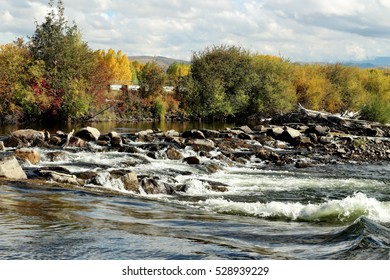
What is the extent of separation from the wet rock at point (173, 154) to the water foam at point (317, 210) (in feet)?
36.5

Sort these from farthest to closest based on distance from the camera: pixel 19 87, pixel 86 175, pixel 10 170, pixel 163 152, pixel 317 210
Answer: pixel 19 87 < pixel 163 152 < pixel 86 175 < pixel 10 170 < pixel 317 210

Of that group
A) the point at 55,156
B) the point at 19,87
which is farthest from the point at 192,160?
the point at 19,87

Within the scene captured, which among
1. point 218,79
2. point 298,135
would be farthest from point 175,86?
point 298,135

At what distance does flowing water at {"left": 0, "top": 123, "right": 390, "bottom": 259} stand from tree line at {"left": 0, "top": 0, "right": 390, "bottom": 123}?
32886mm

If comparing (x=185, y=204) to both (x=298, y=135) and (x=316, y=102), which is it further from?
(x=316, y=102)

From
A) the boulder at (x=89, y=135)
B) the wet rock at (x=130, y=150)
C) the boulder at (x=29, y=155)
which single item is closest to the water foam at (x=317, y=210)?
the boulder at (x=29, y=155)

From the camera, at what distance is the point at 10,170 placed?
17578mm

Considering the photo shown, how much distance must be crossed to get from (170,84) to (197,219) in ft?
205

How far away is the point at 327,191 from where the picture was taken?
67.8 ft

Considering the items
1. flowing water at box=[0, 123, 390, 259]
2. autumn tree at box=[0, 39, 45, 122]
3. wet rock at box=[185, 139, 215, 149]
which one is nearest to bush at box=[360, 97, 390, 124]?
wet rock at box=[185, 139, 215, 149]

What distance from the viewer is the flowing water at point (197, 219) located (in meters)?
9.00

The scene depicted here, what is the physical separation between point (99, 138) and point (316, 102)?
180 feet

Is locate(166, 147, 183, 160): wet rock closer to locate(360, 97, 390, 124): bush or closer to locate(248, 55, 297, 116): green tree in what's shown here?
locate(360, 97, 390, 124): bush

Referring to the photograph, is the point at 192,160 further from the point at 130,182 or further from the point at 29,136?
the point at 29,136
